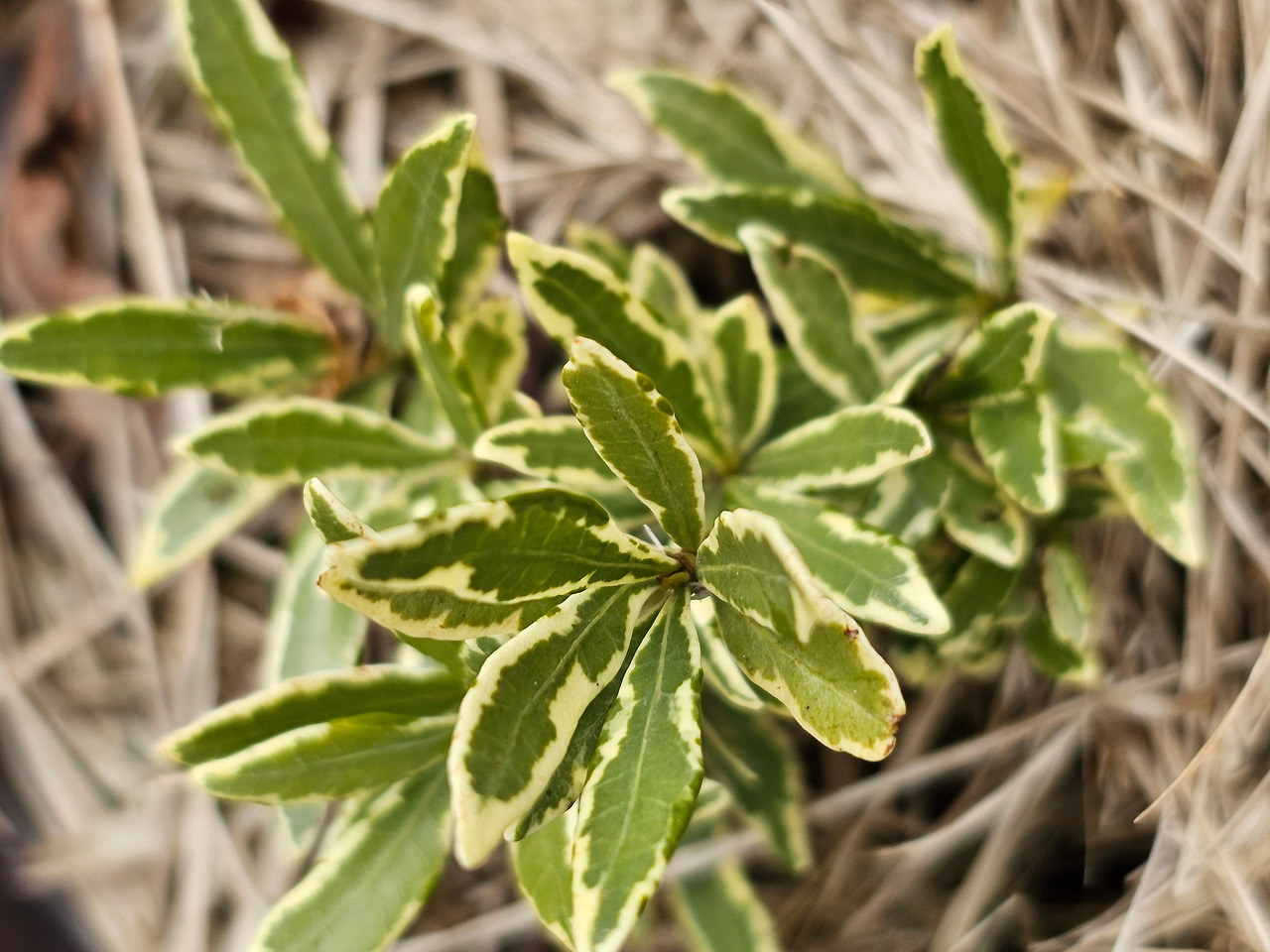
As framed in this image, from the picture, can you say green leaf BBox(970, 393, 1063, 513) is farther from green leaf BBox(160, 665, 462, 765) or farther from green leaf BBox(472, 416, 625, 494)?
green leaf BBox(160, 665, 462, 765)

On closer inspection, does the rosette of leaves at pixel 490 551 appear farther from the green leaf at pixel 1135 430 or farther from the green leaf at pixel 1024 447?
the green leaf at pixel 1135 430

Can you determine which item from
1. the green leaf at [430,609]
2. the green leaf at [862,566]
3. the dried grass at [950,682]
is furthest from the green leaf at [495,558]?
the dried grass at [950,682]

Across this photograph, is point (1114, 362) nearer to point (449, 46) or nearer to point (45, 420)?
point (449, 46)

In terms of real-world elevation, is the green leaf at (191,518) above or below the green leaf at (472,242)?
below

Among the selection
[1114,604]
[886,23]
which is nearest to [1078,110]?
[886,23]

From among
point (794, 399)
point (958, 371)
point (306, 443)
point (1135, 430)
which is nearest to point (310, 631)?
point (306, 443)

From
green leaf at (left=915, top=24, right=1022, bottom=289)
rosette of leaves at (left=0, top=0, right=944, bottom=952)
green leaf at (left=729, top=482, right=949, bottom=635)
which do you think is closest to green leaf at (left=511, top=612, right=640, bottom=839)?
rosette of leaves at (left=0, top=0, right=944, bottom=952)
